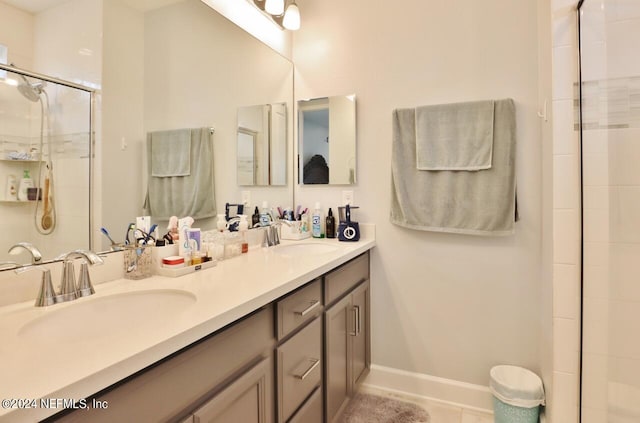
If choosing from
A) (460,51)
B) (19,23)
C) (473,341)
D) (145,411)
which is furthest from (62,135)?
(473,341)

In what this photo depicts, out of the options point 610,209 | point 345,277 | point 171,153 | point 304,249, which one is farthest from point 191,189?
point 610,209

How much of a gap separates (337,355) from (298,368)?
0.37 m

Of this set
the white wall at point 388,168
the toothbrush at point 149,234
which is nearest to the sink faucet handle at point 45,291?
the toothbrush at point 149,234

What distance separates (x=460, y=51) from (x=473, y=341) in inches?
61.1

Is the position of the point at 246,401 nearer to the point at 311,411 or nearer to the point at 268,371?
the point at 268,371

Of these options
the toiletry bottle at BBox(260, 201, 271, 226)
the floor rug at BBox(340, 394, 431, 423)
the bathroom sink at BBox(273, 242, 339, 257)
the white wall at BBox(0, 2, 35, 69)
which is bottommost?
the floor rug at BBox(340, 394, 431, 423)

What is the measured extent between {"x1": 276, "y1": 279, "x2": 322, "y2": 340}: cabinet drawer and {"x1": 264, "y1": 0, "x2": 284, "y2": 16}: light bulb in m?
1.56

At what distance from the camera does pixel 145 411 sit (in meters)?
Result: 0.63

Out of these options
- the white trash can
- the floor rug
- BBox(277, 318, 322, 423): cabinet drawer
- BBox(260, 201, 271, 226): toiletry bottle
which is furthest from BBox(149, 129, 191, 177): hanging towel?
the white trash can

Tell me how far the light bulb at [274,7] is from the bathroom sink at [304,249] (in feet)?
4.40

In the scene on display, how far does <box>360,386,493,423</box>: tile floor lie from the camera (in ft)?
5.49

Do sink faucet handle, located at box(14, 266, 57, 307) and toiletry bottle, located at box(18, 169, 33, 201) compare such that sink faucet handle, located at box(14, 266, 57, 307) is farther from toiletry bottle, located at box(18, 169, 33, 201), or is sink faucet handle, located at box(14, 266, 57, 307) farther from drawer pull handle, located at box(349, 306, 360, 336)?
drawer pull handle, located at box(349, 306, 360, 336)

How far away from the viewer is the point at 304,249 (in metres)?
1.88

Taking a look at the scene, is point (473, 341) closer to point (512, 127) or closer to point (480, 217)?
point (480, 217)
